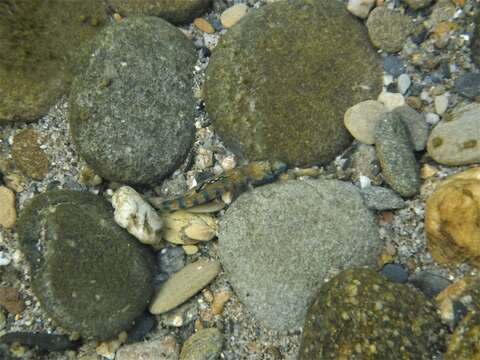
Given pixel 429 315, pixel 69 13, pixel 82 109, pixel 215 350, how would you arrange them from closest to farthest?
1. pixel 429 315
2. pixel 215 350
3. pixel 82 109
4. pixel 69 13

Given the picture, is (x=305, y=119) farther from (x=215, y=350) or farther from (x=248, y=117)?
(x=215, y=350)

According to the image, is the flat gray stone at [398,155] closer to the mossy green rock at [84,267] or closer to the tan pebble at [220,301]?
the tan pebble at [220,301]

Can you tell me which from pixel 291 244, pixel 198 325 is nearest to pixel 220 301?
pixel 198 325

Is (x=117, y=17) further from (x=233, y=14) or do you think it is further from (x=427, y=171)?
(x=427, y=171)

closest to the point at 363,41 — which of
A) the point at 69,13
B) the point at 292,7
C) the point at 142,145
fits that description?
the point at 292,7

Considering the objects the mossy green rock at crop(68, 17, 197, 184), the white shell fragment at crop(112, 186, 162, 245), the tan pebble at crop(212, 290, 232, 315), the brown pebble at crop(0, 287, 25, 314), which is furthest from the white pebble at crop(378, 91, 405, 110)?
the brown pebble at crop(0, 287, 25, 314)

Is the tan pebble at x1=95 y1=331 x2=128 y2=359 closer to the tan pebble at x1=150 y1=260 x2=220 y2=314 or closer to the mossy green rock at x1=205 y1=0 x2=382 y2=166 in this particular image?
the tan pebble at x1=150 y1=260 x2=220 y2=314
